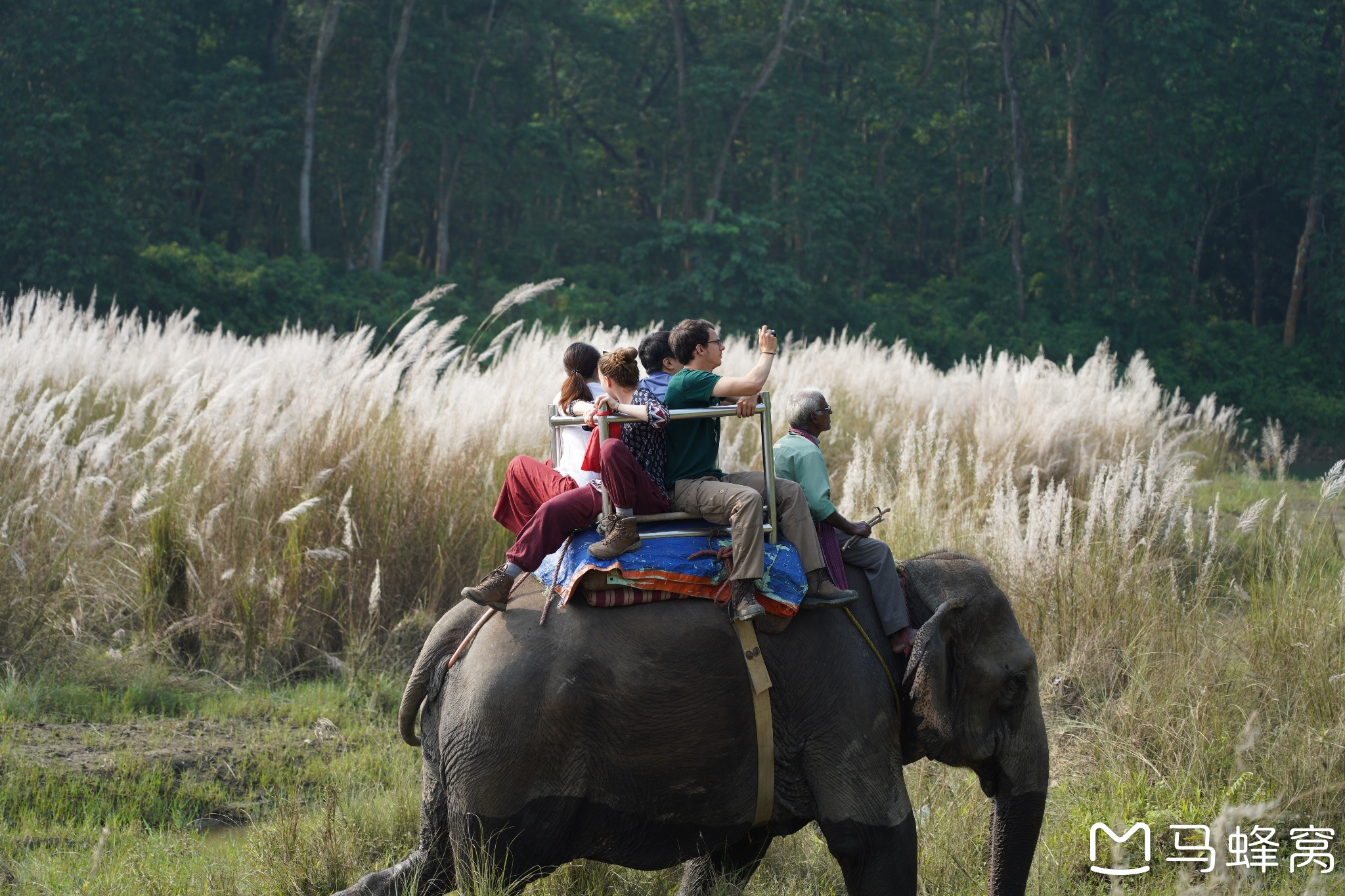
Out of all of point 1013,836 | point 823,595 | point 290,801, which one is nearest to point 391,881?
point 823,595

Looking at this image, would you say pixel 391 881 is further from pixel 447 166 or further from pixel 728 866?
pixel 447 166

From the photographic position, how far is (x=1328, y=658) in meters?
5.27

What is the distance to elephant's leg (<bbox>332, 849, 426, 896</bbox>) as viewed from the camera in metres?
3.46

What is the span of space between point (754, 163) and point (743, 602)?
34.1m

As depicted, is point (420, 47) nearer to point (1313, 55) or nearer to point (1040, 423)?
point (1313, 55)

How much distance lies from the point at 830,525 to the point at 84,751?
354 cm

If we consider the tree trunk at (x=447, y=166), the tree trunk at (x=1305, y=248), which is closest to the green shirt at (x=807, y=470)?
the tree trunk at (x=447, y=166)

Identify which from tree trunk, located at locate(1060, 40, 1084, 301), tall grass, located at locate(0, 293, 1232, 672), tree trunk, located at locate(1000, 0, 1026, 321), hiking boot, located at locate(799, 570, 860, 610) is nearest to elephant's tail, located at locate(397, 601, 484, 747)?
hiking boot, located at locate(799, 570, 860, 610)

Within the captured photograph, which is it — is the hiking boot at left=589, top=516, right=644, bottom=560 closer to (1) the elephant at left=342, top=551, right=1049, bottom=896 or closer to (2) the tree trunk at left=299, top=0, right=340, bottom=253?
(1) the elephant at left=342, top=551, right=1049, bottom=896

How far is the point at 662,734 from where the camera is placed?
3197 mm

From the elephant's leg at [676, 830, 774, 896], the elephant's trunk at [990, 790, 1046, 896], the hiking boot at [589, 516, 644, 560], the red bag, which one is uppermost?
the red bag

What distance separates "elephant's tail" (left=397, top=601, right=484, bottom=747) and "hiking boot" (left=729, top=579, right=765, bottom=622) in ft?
2.14

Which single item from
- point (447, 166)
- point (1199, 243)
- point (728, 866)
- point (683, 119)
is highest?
point (683, 119)

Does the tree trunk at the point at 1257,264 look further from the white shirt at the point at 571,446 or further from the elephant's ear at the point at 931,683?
the elephant's ear at the point at 931,683
